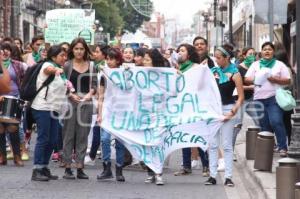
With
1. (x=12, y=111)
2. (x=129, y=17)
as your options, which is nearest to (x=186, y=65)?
(x=12, y=111)

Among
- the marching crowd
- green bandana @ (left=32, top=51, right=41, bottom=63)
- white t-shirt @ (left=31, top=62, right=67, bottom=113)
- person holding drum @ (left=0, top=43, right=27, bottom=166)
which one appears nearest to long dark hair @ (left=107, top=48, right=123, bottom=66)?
the marching crowd

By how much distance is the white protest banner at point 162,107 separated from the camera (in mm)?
11438

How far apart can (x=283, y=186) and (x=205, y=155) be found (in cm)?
330

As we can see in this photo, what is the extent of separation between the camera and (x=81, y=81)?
11547mm

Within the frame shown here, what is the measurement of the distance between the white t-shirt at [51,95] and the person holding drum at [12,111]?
896mm

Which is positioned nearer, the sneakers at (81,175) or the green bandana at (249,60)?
the sneakers at (81,175)

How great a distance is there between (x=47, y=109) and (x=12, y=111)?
132 cm

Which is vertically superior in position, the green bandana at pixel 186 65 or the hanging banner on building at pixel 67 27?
the hanging banner on building at pixel 67 27

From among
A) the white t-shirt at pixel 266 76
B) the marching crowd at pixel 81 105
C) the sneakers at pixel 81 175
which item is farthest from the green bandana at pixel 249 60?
the sneakers at pixel 81 175

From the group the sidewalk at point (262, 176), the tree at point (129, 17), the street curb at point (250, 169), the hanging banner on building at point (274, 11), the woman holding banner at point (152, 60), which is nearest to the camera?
the sidewalk at point (262, 176)

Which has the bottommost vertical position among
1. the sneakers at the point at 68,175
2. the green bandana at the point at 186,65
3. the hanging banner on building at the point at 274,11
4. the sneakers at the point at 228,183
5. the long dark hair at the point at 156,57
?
the sneakers at the point at 228,183

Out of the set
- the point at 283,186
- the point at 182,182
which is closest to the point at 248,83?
the point at 182,182

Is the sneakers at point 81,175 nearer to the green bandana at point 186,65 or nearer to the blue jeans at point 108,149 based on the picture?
the blue jeans at point 108,149

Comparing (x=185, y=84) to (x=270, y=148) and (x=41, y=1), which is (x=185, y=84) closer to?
(x=270, y=148)
